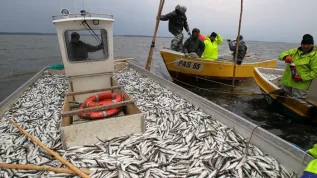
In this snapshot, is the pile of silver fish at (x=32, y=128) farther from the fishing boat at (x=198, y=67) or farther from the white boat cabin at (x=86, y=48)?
the fishing boat at (x=198, y=67)

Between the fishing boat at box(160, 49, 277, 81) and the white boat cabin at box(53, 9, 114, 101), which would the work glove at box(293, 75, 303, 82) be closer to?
the fishing boat at box(160, 49, 277, 81)

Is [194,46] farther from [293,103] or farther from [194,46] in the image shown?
[293,103]

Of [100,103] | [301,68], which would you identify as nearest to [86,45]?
[100,103]

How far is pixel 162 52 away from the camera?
12.3 m

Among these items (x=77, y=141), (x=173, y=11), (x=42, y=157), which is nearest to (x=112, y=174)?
(x=77, y=141)

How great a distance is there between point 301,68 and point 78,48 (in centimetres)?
733

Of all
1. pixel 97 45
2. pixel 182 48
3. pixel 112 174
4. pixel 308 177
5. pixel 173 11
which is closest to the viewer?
pixel 308 177

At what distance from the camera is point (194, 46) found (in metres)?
11.6

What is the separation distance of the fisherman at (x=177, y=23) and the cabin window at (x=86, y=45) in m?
5.83

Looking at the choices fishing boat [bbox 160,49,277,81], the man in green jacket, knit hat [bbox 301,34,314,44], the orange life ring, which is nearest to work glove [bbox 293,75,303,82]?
the man in green jacket

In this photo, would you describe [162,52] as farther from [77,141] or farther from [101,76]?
[77,141]

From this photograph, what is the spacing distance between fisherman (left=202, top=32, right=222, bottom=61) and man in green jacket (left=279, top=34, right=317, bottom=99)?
5.21 metres

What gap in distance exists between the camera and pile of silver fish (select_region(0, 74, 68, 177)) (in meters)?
3.84

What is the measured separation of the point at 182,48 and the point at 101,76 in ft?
21.5
